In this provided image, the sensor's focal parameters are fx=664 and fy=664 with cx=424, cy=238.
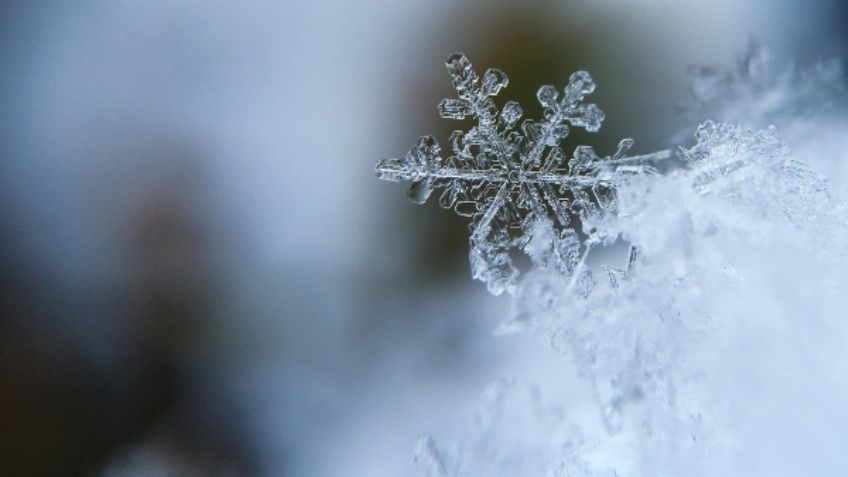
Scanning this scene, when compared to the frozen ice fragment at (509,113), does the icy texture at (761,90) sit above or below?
above

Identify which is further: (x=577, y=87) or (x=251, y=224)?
(x=251, y=224)

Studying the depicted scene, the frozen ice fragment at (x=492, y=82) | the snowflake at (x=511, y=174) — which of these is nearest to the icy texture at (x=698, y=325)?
the snowflake at (x=511, y=174)

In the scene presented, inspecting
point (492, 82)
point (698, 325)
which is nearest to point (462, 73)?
point (492, 82)

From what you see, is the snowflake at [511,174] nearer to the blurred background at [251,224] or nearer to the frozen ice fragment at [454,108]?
the frozen ice fragment at [454,108]

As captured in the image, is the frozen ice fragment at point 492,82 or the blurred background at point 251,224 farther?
the blurred background at point 251,224

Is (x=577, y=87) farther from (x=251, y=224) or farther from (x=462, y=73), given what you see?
(x=251, y=224)
